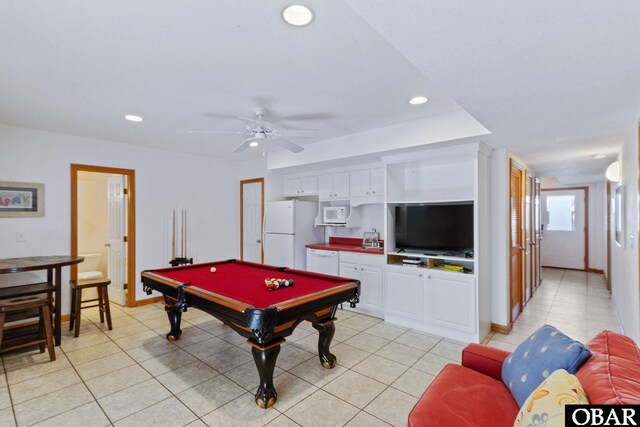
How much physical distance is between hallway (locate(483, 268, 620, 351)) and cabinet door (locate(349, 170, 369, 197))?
2.44 metres

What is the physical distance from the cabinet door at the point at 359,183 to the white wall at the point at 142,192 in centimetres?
251

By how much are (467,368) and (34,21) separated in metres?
3.23

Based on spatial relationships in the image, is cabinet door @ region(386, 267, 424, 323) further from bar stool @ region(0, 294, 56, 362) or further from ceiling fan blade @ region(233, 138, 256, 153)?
bar stool @ region(0, 294, 56, 362)

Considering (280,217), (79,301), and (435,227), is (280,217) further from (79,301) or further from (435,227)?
(79,301)

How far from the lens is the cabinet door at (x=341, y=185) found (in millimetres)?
4840

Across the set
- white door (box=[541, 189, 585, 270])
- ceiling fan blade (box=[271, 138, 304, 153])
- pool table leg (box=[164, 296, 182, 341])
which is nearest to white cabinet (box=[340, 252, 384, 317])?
ceiling fan blade (box=[271, 138, 304, 153])

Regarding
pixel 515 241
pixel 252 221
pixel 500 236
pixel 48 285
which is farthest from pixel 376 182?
pixel 48 285

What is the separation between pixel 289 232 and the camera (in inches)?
201

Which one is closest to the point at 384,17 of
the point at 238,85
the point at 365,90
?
the point at 365,90

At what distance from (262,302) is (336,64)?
1.82 metres

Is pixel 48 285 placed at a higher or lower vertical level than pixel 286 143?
lower

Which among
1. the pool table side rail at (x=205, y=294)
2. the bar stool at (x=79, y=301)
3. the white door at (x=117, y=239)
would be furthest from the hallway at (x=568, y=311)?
the white door at (x=117, y=239)

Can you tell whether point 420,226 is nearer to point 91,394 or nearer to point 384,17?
point 384,17

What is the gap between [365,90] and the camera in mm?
2625
